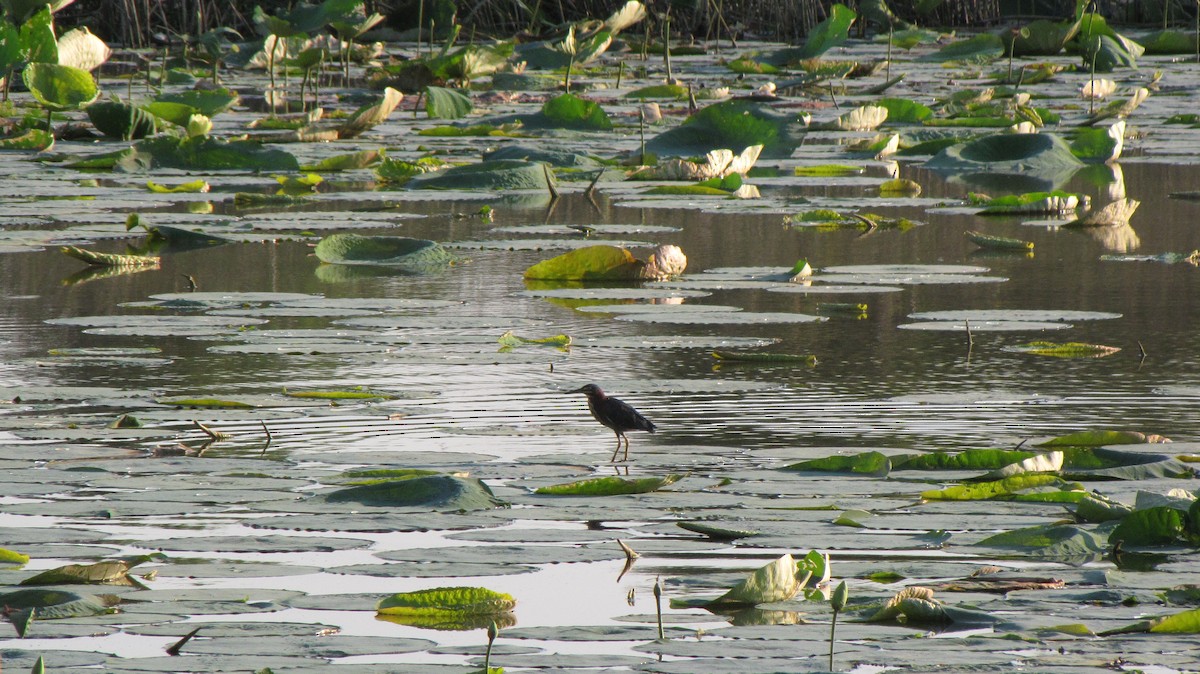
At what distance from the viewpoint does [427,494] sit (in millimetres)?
2441

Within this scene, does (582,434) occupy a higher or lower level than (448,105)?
lower

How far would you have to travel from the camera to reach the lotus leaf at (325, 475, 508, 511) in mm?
2438

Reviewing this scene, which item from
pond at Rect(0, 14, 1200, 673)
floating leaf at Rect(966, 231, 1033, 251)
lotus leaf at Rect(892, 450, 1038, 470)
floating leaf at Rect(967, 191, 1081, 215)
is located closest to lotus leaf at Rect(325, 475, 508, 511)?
pond at Rect(0, 14, 1200, 673)

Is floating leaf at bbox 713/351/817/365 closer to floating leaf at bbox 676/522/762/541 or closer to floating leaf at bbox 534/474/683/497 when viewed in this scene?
floating leaf at bbox 534/474/683/497

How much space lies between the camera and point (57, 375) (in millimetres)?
3521

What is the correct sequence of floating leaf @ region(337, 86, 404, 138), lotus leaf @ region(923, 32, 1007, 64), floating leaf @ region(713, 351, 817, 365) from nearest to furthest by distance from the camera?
1. floating leaf @ region(713, 351, 817, 365)
2. floating leaf @ region(337, 86, 404, 138)
3. lotus leaf @ region(923, 32, 1007, 64)

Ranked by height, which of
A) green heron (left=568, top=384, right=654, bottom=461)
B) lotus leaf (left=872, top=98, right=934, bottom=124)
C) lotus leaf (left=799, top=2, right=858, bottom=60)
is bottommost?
green heron (left=568, top=384, right=654, bottom=461)

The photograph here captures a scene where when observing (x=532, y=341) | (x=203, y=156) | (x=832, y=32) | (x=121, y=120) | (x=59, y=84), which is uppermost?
(x=832, y=32)

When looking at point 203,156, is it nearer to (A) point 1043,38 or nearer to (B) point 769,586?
(B) point 769,586

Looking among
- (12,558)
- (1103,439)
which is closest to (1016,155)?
(1103,439)

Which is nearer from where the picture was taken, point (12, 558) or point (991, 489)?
point (12, 558)

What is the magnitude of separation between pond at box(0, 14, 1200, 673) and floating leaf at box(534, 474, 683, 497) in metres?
0.02

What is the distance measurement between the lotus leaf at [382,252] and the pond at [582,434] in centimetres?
5

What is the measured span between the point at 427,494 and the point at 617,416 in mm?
421
